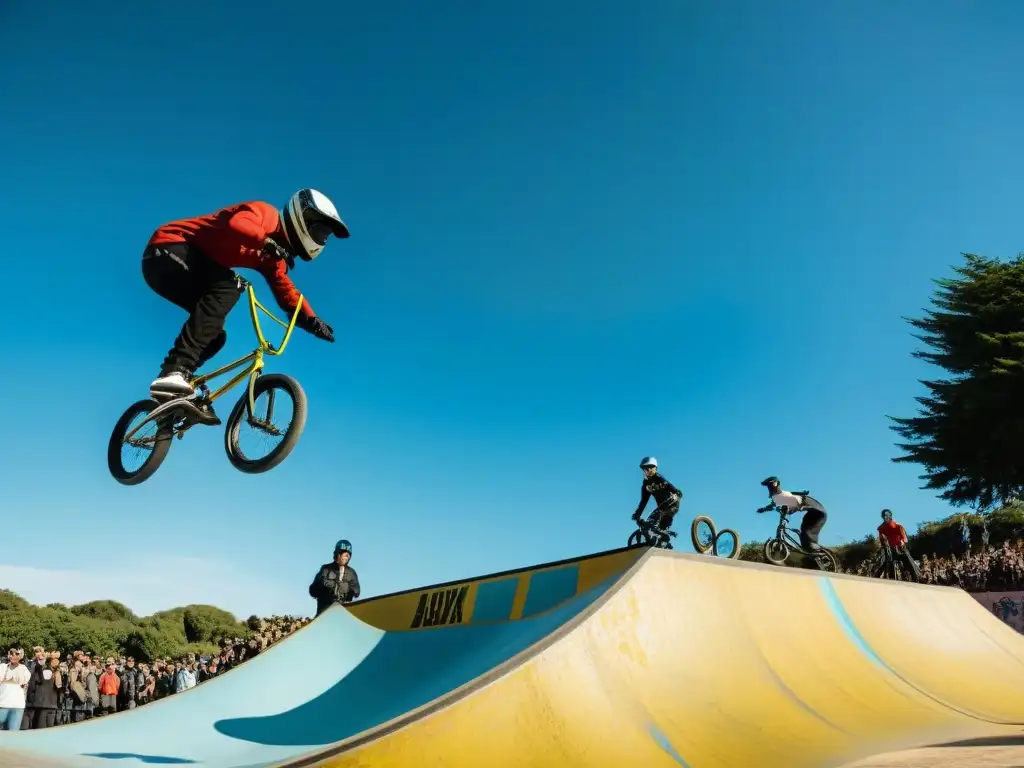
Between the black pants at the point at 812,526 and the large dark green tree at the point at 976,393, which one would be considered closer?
the black pants at the point at 812,526

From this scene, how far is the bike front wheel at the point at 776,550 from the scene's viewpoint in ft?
42.0

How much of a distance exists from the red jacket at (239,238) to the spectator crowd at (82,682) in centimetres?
513

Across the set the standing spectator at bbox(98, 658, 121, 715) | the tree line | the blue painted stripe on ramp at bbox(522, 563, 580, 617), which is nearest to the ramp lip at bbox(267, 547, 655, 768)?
the blue painted stripe on ramp at bbox(522, 563, 580, 617)

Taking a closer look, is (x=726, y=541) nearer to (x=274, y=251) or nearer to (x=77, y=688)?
(x=274, y=251)

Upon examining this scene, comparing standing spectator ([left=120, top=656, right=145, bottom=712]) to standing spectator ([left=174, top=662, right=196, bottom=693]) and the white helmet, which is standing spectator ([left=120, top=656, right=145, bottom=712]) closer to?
standing spectator ([left=174, top=662, right=196, bottom=693])

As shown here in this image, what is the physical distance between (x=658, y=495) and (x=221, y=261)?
6883 millimetres

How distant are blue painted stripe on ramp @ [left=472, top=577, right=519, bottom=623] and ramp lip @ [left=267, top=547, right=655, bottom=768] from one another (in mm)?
1563

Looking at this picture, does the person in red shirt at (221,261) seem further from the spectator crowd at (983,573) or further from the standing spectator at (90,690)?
the spectator crowd at (983,573)

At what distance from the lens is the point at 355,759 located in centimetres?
283

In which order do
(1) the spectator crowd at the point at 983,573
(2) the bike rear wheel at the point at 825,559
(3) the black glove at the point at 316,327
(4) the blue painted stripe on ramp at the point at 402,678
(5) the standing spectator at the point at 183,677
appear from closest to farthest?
(4) the blue painted stripe on ramp at the point at 402,678 → (3) the black glove at the point at 316,327 → (2) the bike rear wheel at the point at 825,559 → (5) the standing spectator at the point at 183,677 → (1) the spectator crowd at the point at 983,573

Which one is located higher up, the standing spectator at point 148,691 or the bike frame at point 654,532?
the bike frame at point 654,532

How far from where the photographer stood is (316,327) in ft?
19.9

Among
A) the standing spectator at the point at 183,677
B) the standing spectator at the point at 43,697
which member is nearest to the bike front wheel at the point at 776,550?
the standing spectator at the point at 183,677

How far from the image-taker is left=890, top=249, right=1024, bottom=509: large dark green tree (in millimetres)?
26703
